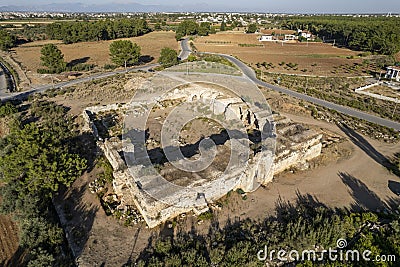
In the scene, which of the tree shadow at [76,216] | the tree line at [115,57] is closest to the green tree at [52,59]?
the tree line at [115,57]

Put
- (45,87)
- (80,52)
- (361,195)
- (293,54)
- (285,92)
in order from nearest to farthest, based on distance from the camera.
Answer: (361,195), (285,92), (45,87), (80,52), (293,54)

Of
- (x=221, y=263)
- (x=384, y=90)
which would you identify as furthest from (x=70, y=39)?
(x=221, y=263)

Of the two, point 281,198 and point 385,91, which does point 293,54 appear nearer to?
point 385,91

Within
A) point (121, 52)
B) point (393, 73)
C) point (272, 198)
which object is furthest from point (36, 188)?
point (393, 73)

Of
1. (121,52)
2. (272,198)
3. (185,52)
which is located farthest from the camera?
(185,52)

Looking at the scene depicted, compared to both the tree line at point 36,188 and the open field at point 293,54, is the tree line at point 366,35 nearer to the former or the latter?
the open field at point 293,54

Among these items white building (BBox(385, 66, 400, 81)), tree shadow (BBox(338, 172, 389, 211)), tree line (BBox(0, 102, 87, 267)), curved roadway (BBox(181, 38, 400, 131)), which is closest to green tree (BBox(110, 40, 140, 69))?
curved roadway (BBox(181, 38, 400, 131))

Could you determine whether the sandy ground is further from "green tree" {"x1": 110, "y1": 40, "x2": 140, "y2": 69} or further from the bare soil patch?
the bare soil patch
